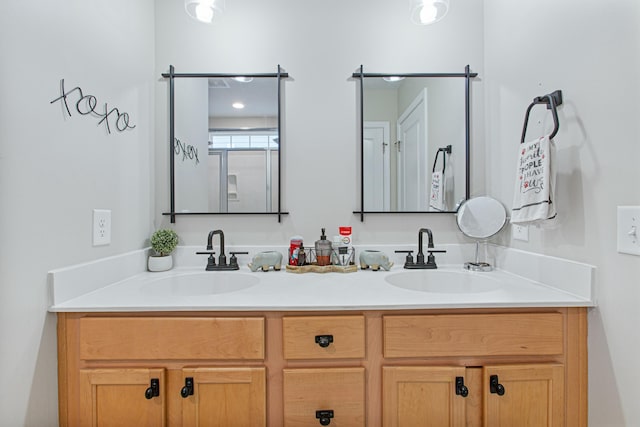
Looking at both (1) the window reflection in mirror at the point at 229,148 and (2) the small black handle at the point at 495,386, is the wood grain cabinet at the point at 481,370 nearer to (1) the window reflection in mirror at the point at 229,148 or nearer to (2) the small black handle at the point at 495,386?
(2) the small black handle at the point at 495,386

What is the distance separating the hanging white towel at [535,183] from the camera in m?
1.01

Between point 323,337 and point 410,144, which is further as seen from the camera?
point 410,144

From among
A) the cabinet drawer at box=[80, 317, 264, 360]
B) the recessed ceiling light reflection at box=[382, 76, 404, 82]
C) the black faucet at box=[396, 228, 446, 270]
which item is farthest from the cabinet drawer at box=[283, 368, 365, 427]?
the recessed ceiling light reflection at box=[382, 76, 404, 82]

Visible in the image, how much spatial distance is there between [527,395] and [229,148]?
1504mm

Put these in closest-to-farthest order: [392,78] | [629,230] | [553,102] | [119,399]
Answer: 1. [629,230]
2. [119,399]
3. [553,102]
4. [392,78]

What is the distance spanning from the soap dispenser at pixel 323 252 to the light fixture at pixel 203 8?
1122 mm

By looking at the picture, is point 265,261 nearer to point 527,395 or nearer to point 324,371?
point 324,371

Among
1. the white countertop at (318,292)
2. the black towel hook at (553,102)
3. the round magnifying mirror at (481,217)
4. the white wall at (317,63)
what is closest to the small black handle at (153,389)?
the white countertop at (318,292)

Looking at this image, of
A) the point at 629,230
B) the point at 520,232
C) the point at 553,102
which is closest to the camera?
the point at 629,230

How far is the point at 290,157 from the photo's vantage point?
156 cm

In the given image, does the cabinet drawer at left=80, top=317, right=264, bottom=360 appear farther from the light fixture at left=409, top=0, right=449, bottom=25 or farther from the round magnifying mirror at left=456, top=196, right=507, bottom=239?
the light fixture at left=409, top=0, right=449, bottom=25

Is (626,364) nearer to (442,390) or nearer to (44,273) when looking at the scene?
(442,390)

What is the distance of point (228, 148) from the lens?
155 cm

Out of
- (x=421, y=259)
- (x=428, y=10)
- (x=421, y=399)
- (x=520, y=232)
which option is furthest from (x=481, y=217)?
(x=428, y=10)
